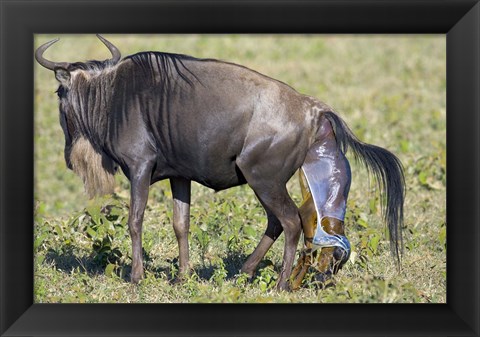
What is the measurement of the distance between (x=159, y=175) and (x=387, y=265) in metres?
2.13

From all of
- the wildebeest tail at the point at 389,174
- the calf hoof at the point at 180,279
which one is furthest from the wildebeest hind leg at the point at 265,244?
the wildebeest tail at the point at 389,174

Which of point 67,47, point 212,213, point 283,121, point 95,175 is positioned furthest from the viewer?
point 67,47

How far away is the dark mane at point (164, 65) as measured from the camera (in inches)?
312

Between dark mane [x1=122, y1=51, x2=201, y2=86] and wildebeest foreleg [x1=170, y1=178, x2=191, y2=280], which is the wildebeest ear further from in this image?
wildebeest foreleg [x1=170, y1=178, x2=191, y2=280]

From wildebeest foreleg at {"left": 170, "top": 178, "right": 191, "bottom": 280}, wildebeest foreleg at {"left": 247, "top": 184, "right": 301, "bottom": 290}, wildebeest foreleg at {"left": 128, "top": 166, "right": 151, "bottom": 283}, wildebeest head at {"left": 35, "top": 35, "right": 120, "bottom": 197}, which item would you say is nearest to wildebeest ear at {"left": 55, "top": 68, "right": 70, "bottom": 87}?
wildebeest head at {"left": 35, "top": 35, "right": 120, "bottom": 197}

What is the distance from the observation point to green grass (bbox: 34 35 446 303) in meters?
7.84

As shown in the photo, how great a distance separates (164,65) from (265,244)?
64.9 inches

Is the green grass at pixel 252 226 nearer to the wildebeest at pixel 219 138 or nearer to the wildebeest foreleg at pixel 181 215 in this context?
the wildebeest foreleg at pixel 181 215

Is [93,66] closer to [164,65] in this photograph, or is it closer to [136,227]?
[164,65]
